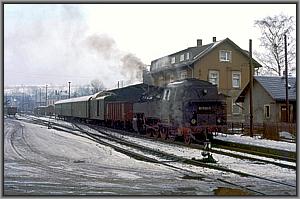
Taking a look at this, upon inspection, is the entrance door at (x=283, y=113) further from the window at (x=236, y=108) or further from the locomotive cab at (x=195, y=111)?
the locomotive cab at (x=195, y=111)

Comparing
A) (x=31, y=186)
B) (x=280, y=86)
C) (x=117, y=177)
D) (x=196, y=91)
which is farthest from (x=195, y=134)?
(x=31, y=186)

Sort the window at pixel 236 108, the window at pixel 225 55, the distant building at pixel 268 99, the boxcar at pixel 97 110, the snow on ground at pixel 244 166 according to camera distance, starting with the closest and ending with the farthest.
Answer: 1. the snow on ground at pixel 244 166
2. the window at pixel 225 55
3. the window at pixel 236 108
4. the distant building at pixel 268 99
5. the boxcar at pixel 97 110

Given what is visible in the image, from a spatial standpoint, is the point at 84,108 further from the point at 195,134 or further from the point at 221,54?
the point at 221,54

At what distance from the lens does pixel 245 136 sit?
60.7 ft

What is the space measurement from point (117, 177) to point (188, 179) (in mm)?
1403

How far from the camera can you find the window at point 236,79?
1362cm

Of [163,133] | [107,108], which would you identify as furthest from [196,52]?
[107,108]

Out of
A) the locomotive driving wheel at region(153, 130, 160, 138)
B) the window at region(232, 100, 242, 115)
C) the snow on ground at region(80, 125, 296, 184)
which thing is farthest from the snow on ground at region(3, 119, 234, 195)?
the locomotive driving wheel at region(153, 130, 160, 138)

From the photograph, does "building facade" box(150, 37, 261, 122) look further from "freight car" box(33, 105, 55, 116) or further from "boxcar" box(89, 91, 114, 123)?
"boxcar" box(89, 91, 114, 123)

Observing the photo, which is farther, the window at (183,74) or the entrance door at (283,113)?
the entrance door at (283,113)

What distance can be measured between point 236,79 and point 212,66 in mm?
1258

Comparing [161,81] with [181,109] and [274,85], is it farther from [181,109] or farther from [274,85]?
[274,85]

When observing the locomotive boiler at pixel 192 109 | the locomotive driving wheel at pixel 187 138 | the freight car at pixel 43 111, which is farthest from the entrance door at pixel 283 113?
the freight car at pixel 43 111

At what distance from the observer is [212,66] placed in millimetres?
12867
